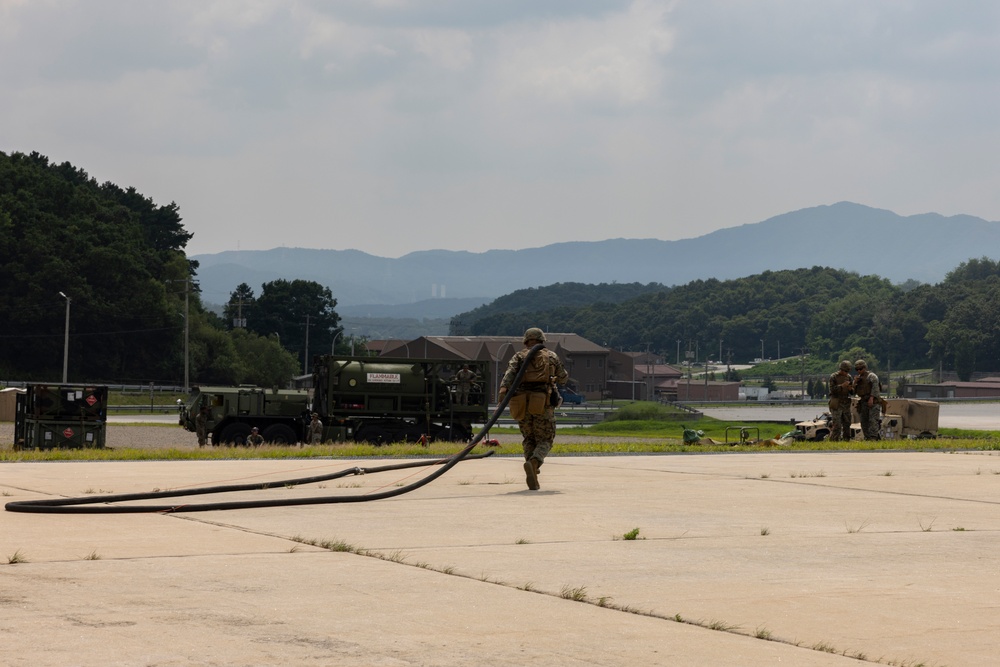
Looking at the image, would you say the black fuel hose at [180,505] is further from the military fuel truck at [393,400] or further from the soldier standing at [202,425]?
the soldier standing at [202,425]

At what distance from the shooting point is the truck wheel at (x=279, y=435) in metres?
33.3

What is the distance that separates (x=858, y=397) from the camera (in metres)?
27.0

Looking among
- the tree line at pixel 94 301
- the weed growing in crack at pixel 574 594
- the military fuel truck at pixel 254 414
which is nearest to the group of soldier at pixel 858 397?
the military fuel truck at pixel 254 414

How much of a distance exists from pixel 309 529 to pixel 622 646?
4.54 meters

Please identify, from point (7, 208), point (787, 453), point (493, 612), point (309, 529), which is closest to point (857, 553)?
point (493, 612)

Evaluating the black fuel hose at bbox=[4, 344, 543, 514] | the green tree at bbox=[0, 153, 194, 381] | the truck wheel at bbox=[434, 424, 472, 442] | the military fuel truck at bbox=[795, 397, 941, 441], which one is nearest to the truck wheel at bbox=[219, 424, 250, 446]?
the truck wheel at bbox=[434, 424, 472, 442]

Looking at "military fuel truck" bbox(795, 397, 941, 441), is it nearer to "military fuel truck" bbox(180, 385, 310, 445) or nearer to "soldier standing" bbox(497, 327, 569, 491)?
"military fuel truck" bbox(180, 385, 310, 445)

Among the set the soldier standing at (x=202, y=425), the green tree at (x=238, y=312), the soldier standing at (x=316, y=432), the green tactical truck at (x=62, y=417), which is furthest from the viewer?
the green tree at (x=238, y=312)

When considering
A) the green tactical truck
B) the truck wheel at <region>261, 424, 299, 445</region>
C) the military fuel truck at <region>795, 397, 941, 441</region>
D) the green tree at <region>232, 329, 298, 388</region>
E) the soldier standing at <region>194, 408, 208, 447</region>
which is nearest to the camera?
the green tactical truck

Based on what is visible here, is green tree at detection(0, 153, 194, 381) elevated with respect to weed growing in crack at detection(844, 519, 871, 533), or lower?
elevated

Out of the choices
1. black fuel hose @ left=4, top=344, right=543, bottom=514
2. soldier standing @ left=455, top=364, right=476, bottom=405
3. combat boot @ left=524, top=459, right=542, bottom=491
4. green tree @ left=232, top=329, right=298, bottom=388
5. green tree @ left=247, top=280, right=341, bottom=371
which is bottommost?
black fuel hose @ left=4, top=344, right=543, bottom=514

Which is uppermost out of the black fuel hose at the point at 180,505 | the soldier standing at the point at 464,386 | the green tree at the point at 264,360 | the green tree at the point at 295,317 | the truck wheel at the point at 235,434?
the green tree at the point at 295,317

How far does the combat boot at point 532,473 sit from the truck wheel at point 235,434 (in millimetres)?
21772

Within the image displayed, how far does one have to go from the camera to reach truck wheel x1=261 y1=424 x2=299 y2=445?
1312 inches
